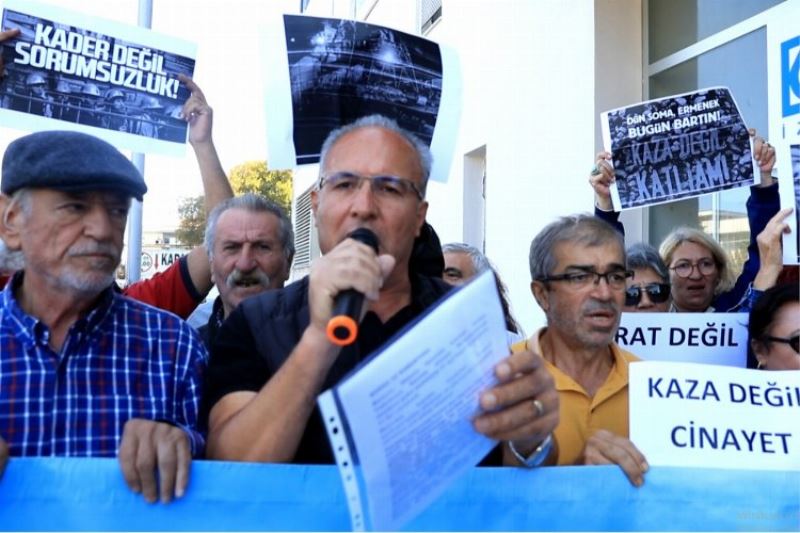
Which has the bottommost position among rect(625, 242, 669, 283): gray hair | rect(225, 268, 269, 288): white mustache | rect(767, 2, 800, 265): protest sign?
rect(225, 268, 269, 288): white mustache

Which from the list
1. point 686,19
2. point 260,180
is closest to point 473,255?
point 686,19

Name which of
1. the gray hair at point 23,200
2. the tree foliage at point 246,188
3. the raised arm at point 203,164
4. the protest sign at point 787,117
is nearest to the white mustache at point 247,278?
the raised arm at point 203,164

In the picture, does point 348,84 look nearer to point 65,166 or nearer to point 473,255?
point 65,166

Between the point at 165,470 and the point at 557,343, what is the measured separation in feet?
4.01

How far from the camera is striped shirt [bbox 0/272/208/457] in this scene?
155 centimetres

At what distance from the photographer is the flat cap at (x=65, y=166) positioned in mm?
1618

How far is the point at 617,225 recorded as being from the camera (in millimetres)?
3027

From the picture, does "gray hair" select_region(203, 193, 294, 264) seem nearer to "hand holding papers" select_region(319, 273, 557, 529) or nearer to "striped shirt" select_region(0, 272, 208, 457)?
"striped shirt" select_region(0, 272, 208, 457)

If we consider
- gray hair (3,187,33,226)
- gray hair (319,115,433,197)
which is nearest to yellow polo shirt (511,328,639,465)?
gray hair (319,115,433,197)

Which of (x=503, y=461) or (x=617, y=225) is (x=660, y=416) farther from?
(x=617, y=225)

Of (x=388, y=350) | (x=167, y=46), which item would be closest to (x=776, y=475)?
(x=388, y=350)

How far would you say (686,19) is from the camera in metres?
5.10

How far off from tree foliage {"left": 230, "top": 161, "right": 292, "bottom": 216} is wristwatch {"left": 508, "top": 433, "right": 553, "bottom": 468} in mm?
19238

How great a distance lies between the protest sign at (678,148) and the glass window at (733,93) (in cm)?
169
